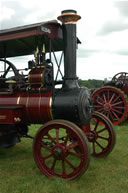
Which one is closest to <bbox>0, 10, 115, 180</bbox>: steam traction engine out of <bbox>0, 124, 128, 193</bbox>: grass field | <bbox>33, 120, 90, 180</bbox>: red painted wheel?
<bbox>33, 120, 90, 180</bbox>: red painted wheel

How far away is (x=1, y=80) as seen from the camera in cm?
476

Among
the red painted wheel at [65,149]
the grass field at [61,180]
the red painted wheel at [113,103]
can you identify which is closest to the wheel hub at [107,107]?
the red painted wheel at [113,103]

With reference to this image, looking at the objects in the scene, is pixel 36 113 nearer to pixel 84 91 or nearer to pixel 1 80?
pixel 84 91

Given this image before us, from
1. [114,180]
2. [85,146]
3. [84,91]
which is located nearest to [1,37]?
[84,91]

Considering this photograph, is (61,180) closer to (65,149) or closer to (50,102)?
(65,149)

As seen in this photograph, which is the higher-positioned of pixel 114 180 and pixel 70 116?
pixel 70 116

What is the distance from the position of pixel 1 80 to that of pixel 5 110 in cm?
97

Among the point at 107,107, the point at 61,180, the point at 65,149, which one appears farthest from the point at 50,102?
the point at 107,107

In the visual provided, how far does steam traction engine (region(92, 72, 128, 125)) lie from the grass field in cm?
383

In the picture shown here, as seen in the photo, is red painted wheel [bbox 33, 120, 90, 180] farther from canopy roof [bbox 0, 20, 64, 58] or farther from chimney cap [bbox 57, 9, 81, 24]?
chimney cap [bbox 57, 9, 81, 24]

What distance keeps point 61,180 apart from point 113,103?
582 cm

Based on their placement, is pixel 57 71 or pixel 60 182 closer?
pixel 60 182

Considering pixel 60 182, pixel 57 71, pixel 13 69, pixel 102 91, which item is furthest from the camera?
pixel 102 91

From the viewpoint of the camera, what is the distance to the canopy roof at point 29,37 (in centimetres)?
373
